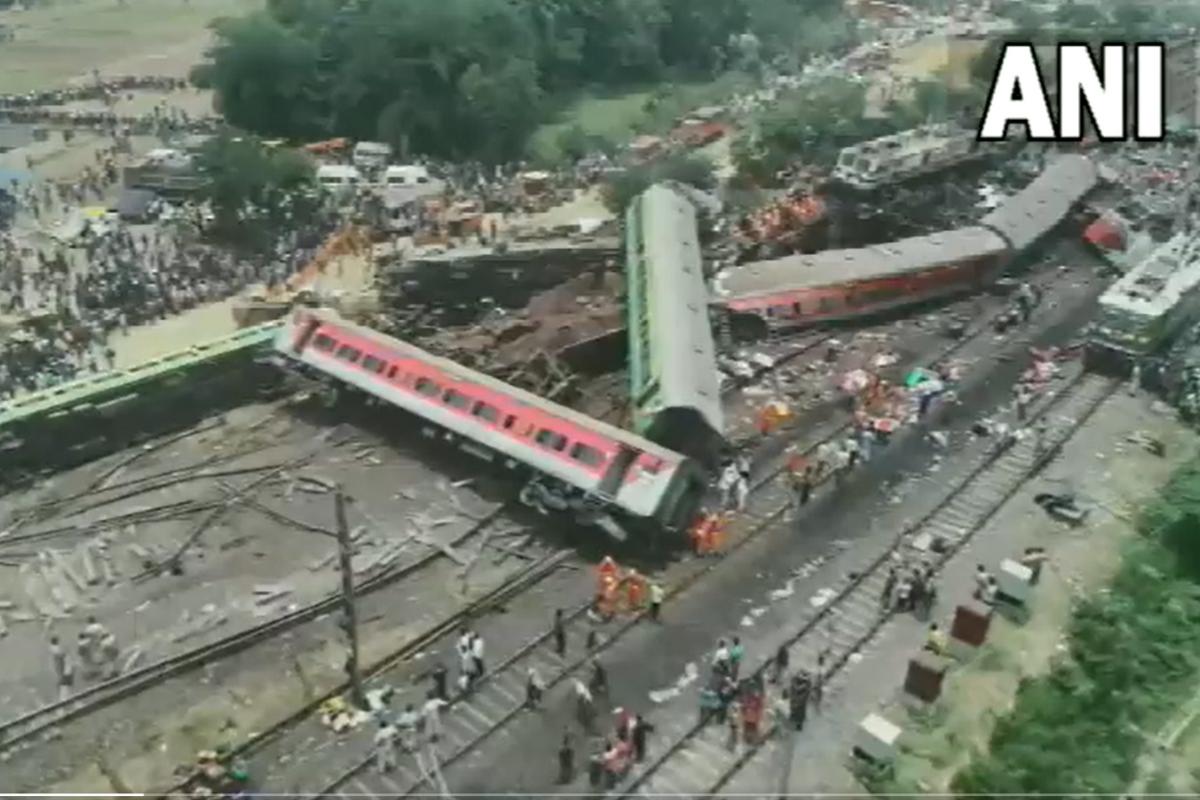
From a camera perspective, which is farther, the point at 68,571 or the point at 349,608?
the point at 68,571

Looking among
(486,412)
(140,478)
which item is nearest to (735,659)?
(486,412)

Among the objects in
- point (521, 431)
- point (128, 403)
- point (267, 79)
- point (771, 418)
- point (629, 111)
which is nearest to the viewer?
point (521, 431)

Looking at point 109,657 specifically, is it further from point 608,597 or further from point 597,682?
point 608,597

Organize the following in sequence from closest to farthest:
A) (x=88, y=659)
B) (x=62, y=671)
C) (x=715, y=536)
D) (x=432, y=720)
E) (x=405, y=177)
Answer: (x=432, y=720), (x=62, y=671), (x=88, y=659), (x=715, y=536), (x=405, y=177)

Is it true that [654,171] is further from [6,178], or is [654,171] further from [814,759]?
[814,759]

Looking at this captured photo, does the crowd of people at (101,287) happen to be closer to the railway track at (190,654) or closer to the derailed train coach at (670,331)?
the railway track at (190,654)

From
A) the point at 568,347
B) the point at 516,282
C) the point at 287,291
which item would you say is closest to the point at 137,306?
the point at 287,291
